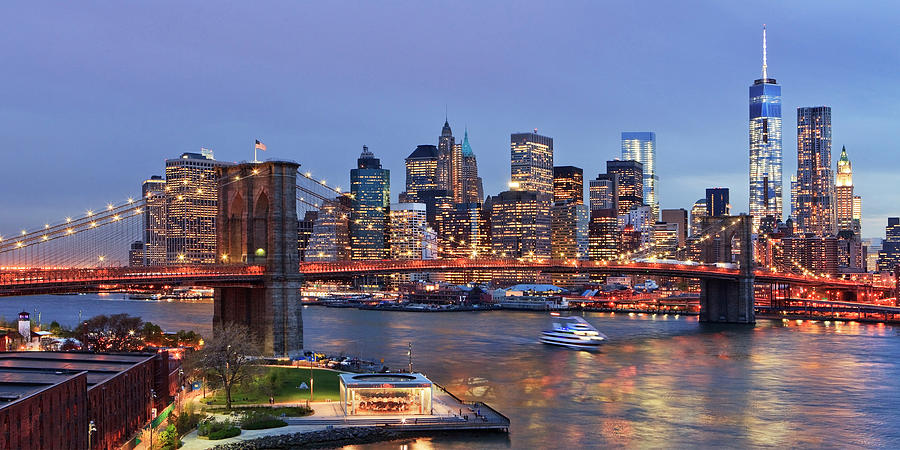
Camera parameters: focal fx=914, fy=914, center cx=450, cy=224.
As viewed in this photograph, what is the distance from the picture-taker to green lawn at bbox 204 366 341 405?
133 ft

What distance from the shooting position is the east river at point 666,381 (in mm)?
37656

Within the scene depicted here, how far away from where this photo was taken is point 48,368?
102 feet

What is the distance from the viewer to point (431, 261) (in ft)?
249

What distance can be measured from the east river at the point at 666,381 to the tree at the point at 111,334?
535 inches

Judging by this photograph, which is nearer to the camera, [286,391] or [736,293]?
[286,391]

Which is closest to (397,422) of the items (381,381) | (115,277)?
(381,381)

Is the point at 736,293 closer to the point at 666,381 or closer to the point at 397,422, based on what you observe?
the point at 666,381

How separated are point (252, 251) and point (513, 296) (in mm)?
97890

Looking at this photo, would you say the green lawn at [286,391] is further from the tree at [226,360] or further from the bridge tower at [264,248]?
the bridge tower at [264,248]

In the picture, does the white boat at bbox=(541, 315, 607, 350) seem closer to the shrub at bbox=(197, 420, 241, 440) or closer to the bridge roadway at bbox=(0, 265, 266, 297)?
the bridge roadway at bbox=(0, 265, 266, 297)

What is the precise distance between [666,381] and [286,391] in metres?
22.0

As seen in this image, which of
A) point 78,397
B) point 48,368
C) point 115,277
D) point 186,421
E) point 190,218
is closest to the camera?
point 78,397

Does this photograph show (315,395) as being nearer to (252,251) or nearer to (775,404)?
(252,251)

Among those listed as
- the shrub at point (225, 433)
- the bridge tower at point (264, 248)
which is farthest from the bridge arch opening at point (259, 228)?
the shrub at point (225, 433)
